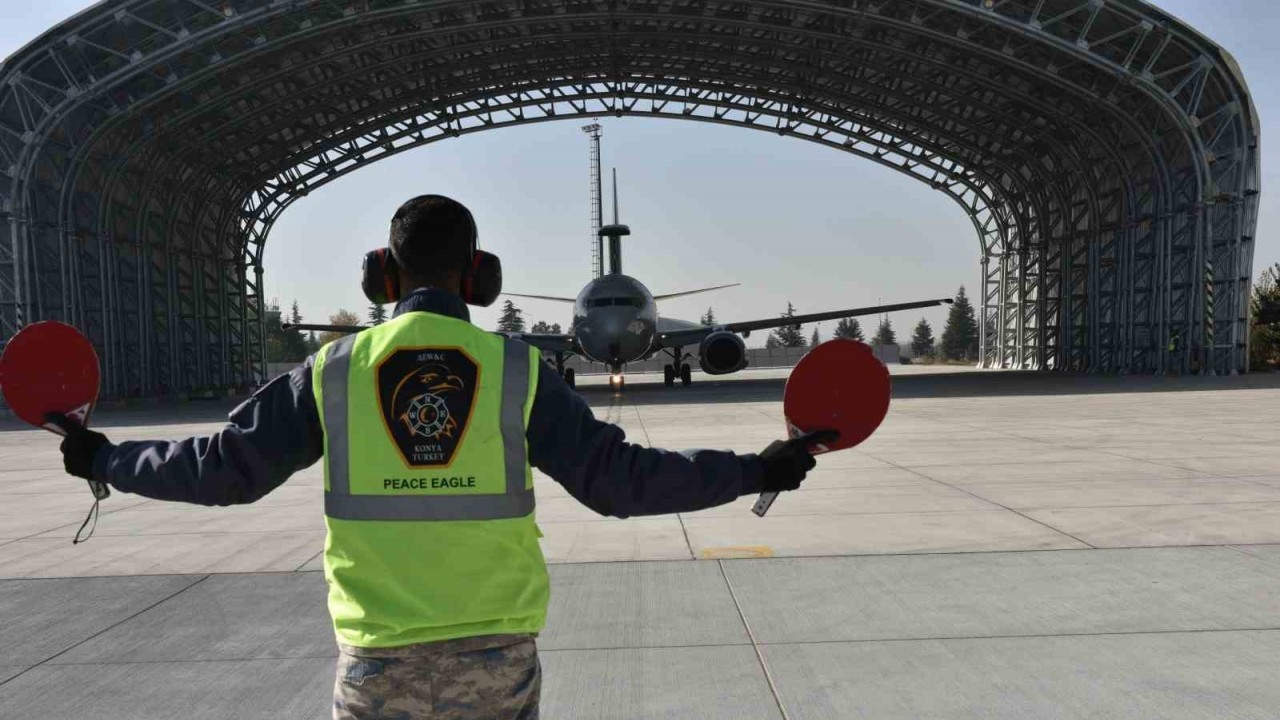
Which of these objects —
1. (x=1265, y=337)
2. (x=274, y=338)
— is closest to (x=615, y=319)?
(x=1265, y=337)

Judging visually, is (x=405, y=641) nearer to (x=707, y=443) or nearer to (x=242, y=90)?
(x=707, y=443)

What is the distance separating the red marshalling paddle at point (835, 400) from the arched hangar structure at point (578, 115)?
85.8 ft

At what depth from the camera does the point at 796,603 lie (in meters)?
5.23

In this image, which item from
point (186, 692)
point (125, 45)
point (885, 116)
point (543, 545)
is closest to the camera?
point (186, 692)

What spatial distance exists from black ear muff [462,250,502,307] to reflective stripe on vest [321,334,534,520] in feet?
1.12

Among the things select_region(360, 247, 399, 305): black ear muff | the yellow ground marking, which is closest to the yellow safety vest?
select_region(360, 247, 399, 305): black ear muff

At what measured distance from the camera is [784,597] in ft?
17.6

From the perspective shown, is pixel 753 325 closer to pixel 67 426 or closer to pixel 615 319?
pixel 615 319

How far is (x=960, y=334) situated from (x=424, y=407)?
13342 cm

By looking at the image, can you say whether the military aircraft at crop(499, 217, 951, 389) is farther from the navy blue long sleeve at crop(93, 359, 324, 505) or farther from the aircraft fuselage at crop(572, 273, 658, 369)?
the navy blue long sleeve at crop(93, 359, 324, 505)

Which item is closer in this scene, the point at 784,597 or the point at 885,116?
the point at 784,597

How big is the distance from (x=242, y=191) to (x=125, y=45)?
10382 mm

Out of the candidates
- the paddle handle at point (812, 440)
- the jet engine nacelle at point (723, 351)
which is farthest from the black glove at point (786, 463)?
the jet engine nacelle at point (723, 351)

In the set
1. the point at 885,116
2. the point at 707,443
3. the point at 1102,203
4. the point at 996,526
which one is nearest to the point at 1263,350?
the point at 1102,203
